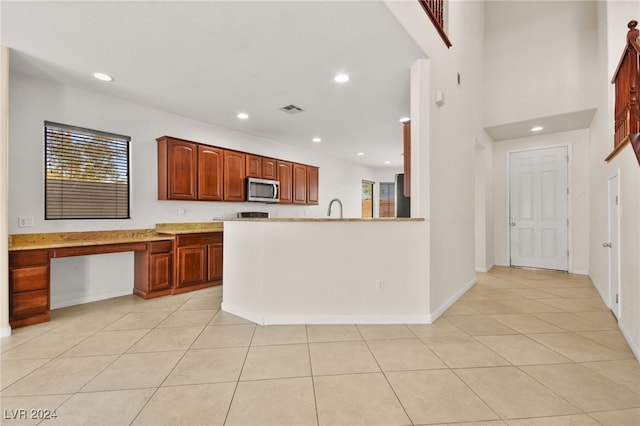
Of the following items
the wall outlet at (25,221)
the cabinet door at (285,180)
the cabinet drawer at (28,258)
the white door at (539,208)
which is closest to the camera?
the cabinet drawer at (28,258)

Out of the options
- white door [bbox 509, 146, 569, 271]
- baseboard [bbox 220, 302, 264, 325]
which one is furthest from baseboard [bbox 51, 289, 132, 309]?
white door [bbox 509, 146, 569, 271]

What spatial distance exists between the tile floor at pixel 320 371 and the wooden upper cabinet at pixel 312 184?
3.83 metres

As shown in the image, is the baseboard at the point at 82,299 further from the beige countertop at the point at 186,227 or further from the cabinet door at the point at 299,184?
the cabinet door at the point at 299,184

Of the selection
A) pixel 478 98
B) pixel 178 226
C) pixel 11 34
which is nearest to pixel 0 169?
pixel 11 34

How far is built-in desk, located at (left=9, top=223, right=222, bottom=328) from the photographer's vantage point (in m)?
2.75

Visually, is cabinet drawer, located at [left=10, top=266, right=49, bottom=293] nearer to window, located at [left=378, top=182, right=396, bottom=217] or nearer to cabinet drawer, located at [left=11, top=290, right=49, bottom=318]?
cabinet drawer, located at [left=11, top=290, right=49, bottom=318]

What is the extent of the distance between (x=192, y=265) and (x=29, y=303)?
64.7 inches

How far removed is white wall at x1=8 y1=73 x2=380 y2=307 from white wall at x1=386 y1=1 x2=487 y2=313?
11.3ft

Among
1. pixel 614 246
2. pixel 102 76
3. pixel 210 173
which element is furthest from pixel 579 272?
pixel 102 76

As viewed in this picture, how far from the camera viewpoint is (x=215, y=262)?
437cm

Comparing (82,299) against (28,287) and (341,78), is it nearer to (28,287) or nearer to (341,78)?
(28,287)

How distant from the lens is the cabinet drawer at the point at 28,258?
270 centimetres

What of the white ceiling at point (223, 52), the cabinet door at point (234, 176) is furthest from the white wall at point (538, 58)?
the cabinet door at point (234, 176)

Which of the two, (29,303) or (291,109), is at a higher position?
(291,109)
